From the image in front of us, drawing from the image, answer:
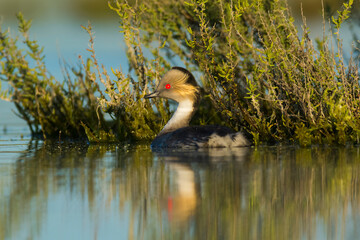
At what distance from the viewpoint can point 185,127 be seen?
1020 cm

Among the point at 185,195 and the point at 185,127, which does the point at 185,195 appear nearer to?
the point at 185,195

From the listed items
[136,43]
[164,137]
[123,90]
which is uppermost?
[136,43]

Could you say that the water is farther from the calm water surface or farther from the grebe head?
the grebe head

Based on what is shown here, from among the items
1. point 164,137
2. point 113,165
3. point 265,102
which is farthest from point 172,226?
point 265,102

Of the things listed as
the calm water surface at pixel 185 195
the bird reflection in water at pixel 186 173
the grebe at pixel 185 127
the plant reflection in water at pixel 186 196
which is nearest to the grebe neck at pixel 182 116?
the grebe at pixel 185 127

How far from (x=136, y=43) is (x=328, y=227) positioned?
7185 mm

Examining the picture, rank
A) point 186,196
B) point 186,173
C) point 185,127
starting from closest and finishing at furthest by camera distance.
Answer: point 186,196 < point 186,173 < point 185,127

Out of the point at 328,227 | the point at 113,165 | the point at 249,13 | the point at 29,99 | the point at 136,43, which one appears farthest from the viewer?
the point at 29,99

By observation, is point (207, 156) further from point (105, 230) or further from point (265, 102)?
point (105, 230)

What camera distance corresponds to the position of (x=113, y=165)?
27.0ft

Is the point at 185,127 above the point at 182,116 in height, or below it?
below

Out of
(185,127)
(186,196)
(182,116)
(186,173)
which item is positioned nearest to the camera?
(186,196)

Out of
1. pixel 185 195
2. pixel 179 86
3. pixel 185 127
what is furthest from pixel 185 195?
pixel 179 86

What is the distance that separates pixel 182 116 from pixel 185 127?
794 millimetres
